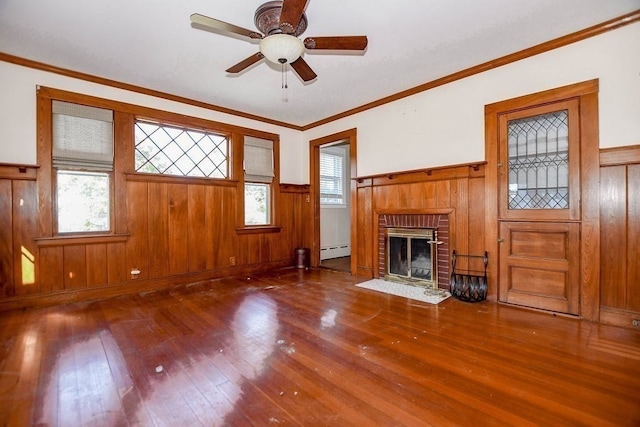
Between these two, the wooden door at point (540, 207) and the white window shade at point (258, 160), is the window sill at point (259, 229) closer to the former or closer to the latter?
the white window shade at point (258, 160)

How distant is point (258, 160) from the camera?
17.1 ft

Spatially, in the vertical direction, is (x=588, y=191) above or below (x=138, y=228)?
above

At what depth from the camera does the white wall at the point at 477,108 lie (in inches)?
102

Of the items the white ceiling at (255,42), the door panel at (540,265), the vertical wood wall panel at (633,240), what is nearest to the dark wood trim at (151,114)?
the white ceiling at (255,42)

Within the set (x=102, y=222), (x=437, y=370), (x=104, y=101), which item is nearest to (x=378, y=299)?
(x=437, y=370)

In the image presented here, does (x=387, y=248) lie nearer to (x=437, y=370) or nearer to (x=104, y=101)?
(x=437, y=370)

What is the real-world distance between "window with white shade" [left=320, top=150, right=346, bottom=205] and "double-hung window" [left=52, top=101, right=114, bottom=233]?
3855 mm

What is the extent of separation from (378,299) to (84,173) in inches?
158

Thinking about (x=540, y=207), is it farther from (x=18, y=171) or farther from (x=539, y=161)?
(x=18, y=171)

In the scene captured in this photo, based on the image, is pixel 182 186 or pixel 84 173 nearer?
pixel 84 173

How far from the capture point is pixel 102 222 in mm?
3727

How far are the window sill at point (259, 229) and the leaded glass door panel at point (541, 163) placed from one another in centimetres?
363

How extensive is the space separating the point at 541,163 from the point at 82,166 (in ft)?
17.5

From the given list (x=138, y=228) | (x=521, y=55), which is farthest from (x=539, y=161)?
(x=138, y=228)
